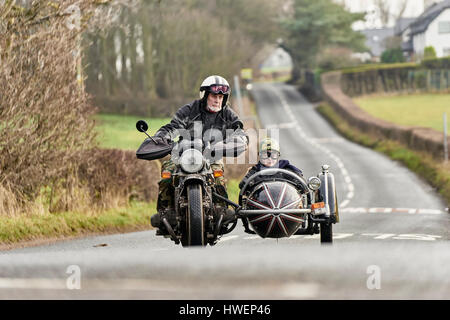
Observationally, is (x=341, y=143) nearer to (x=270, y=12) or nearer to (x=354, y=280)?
(x=270, y=12)

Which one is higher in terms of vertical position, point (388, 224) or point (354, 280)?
point (354, 280)

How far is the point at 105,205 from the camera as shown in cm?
1709

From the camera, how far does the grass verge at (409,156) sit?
31.2 metres

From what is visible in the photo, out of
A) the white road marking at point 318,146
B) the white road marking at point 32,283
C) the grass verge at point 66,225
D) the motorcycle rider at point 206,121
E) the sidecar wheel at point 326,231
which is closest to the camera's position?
the white road marking at point 32,283

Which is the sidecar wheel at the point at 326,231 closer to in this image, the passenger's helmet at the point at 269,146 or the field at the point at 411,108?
the passenger's helmet at the point at 269,146

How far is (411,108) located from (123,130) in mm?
24614

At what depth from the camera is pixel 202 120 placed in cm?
1003

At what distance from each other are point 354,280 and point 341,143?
49986 mm

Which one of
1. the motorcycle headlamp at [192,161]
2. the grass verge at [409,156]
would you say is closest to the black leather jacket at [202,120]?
the motorcycle headlamp at [192,161]

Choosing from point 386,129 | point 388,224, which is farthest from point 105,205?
point 386,129

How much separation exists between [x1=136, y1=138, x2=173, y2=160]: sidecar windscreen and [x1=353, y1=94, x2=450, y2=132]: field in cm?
4477

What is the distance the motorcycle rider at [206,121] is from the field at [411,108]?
44047mm

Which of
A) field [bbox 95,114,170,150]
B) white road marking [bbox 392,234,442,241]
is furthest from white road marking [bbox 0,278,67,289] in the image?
field [bbox 95,114,170,150]
